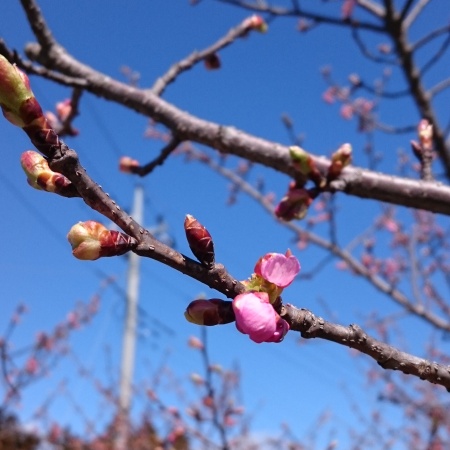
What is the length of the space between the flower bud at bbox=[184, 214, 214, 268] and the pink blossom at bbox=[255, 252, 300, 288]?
0.11 meters

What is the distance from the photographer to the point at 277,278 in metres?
0.79

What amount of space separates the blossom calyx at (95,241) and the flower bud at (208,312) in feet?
0.47

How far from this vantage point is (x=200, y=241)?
0.73m

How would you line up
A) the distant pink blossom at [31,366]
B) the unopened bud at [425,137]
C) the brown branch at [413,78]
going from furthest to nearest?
the distant pink blossom at [31,366], the brown branch at [413,78], the unopened bud at [425,137]

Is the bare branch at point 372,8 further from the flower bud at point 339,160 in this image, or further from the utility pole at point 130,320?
the utility pole at point 130,320

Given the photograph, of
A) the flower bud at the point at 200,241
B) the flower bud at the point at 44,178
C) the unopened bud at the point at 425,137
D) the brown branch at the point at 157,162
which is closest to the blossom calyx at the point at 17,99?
the flower bud at the point at 44,178

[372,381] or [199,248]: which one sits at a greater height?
[372,381]

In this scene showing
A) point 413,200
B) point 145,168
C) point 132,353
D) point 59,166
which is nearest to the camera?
point 59,166

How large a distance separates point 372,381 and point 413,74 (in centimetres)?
652

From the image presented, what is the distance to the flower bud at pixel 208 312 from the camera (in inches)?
31.0

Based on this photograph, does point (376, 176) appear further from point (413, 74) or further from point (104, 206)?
point (413, 74)

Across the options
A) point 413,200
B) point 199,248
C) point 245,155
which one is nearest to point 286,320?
point 199,248

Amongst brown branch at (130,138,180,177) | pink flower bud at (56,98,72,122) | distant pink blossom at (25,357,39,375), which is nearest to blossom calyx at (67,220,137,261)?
brown branch at (130,138,180,177)

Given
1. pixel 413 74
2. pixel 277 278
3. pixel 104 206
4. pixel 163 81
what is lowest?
pixel 104 206
